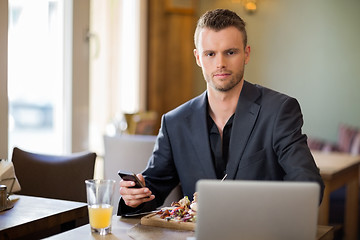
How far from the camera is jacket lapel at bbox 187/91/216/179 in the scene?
2.12 m

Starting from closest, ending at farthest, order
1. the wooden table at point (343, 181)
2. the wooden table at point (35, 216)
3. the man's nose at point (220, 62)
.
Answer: the wooden table at point (35, 216) → the man's nose at point (220, 62) → the wooden table at point (343, 181)

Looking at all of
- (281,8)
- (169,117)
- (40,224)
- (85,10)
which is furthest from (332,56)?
(40,224)

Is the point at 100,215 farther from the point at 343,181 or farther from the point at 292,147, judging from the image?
the point at 343,181

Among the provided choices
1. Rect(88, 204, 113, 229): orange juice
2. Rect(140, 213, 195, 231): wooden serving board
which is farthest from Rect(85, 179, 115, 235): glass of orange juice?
Rect(140, 213, 195, 231): wooden serving board

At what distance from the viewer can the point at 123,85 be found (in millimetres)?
5621

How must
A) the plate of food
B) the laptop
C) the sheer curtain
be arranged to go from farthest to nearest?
the sheer curtain → the plate of food → the laptop

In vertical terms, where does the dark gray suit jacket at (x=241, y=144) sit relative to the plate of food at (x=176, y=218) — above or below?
above

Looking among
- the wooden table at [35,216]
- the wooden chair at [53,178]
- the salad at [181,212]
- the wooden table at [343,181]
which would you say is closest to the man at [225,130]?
the salad at [181,212]

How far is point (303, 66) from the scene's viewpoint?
19.7 feet

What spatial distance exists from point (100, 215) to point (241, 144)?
681 millimetres

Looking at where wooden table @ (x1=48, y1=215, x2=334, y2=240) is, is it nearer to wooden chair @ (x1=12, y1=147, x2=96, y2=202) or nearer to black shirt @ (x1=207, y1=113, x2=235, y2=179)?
black shirt @ (x1=207, y1=113, x2=235, y2=179)

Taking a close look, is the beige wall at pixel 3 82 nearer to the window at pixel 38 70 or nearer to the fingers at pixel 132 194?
the window at pixel 38 70

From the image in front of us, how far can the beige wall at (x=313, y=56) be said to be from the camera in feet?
18.7

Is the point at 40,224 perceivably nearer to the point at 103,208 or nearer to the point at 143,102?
the point at 103,208
